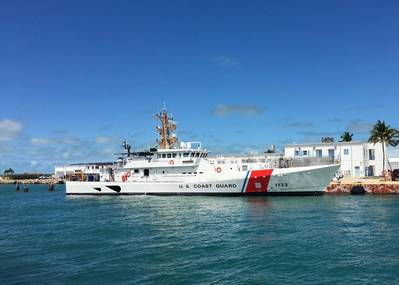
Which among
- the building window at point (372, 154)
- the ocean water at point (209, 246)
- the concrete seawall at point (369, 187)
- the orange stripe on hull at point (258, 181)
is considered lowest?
the ocean water at point (209, 246)

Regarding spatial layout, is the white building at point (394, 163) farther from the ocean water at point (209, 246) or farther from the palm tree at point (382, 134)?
the ocean water at point (209, 246)

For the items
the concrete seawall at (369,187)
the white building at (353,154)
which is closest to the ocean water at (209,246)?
the concrete seawall at (369,187)

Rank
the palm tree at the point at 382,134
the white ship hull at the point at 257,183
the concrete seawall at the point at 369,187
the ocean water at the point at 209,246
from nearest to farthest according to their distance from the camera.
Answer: the ocean water at the point at 209,246, the white ship hull at the point at 257,183, the concrete seawall at the point at 369,187, the palm tree at the point at 382,134

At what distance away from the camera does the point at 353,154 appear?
2231 inches

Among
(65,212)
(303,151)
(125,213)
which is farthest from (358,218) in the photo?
(303,151)

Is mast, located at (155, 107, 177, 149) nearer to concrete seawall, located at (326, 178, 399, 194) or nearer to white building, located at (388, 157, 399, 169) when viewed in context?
concrete seawall, located at (326, 178, 399, 194)

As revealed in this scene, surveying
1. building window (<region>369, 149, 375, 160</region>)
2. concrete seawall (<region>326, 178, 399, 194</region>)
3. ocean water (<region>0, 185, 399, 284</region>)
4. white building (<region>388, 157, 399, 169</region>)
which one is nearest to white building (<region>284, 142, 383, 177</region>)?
building window (<region>369, 149, 375, 160</region>)

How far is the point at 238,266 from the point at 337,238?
6739 millimetres

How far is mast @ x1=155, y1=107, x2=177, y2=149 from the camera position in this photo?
4603 centimetres

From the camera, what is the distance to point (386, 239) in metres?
18.8

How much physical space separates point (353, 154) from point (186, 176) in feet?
91.2

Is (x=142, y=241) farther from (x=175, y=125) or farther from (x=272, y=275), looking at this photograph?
(x=175, y=125)

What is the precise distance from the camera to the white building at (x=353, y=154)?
186 ft

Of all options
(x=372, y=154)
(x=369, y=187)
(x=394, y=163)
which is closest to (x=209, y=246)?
(x=369, y=187)
